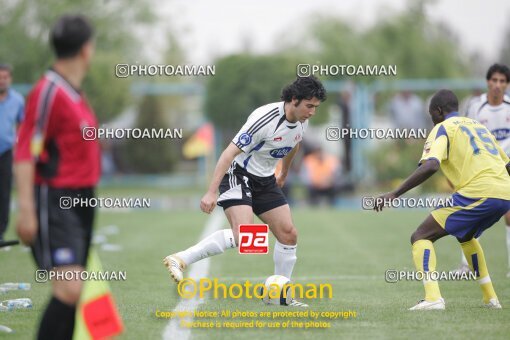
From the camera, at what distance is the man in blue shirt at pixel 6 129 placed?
11.6 metres

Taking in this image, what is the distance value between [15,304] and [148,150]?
29.0 metres

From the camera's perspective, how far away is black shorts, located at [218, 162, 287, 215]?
8359 mm

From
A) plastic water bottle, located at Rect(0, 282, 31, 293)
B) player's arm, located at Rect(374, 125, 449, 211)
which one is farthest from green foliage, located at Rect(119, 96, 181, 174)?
player's arm, located at Rect(374, 125, 449, 211)

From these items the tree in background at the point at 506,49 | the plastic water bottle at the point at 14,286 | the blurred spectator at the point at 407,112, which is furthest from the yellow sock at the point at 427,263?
the tree in background at the point at 506,49

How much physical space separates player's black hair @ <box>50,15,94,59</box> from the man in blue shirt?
6.73m

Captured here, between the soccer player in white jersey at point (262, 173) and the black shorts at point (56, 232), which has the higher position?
the soccer player in white jersey at point (262, 173)

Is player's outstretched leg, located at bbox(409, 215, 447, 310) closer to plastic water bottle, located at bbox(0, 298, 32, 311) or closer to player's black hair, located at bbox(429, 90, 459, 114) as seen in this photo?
player's black hair, located at bbox(429, 90, 459, 114)

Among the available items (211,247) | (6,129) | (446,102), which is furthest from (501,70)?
(6,129)

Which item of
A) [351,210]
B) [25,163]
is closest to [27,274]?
[25,163]

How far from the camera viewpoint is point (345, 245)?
14.1 meters

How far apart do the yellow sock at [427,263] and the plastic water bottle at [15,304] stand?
12.3 feet

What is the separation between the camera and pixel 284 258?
846 cm

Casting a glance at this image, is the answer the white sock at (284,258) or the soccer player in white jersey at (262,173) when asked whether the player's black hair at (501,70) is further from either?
the white sock at (284,258)

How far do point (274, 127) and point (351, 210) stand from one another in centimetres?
1457
